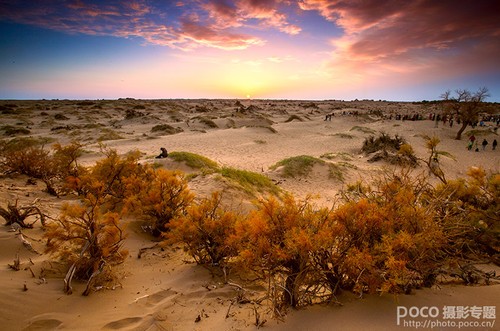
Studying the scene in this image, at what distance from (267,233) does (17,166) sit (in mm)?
9051

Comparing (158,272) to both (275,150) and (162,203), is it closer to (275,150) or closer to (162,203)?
(162,203)

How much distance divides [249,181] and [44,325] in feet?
26.5

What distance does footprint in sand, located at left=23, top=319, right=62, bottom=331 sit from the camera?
3.13 meters

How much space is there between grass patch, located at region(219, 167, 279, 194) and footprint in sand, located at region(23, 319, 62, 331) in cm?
690

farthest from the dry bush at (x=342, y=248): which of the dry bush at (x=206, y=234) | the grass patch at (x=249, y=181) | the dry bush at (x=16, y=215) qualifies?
the grass patch at (x=249, y=181)

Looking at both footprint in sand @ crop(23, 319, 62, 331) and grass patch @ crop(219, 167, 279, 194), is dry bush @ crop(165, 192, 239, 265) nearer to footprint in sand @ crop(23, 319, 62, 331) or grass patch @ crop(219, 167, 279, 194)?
footprint in sand @ crop(23, 319, 62, 331)

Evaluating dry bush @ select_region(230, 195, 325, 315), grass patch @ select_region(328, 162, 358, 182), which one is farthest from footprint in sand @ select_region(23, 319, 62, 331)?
grass patch @ select_region(328, 162, 358, 182)

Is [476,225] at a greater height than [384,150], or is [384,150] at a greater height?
[384,150]

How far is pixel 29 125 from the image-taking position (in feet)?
94.4

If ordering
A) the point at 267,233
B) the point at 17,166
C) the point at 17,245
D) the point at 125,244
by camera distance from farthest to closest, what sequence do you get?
the point at 17,166 < the point at 125,244 < the point at 17,245 < the point at 267,233

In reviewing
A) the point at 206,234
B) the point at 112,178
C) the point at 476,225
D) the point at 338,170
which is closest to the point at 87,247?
the point at 206,234

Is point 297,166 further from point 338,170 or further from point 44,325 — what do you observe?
point 44,325

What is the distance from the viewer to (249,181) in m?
10.8

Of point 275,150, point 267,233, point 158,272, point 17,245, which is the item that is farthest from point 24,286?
point 275,150
